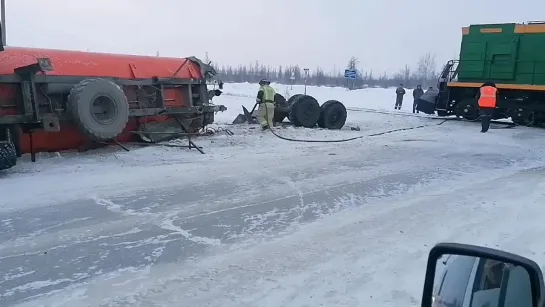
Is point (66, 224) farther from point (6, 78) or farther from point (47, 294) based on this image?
point (6, 78)

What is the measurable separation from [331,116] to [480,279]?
13229 mm

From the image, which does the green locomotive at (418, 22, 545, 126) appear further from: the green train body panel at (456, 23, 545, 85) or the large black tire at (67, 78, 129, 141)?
the large black tire at (67, 78, 129, 141)

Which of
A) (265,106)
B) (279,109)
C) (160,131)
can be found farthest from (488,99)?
(160,131)

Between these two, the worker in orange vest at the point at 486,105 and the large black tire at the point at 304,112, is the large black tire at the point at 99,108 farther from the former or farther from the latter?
the worker in orange vest at the point at 486,105

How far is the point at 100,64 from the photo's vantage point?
1026cm

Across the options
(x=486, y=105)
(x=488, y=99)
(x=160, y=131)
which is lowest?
(x=160, y=131)

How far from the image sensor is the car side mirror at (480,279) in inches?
66.9

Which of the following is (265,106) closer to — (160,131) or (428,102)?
(160,131)

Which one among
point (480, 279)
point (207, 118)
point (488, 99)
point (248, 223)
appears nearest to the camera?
point (480, 279)

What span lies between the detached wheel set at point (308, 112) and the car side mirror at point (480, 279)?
12613 millimetres

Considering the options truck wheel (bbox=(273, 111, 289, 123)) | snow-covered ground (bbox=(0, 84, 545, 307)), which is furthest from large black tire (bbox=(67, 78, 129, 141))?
truck wheel (bbox=(273, 111, 289, 123))

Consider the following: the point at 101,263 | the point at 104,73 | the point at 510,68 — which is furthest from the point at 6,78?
the point at 510,68

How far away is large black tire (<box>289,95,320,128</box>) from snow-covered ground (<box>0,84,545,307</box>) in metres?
4.37

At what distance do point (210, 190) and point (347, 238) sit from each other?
2523mm
